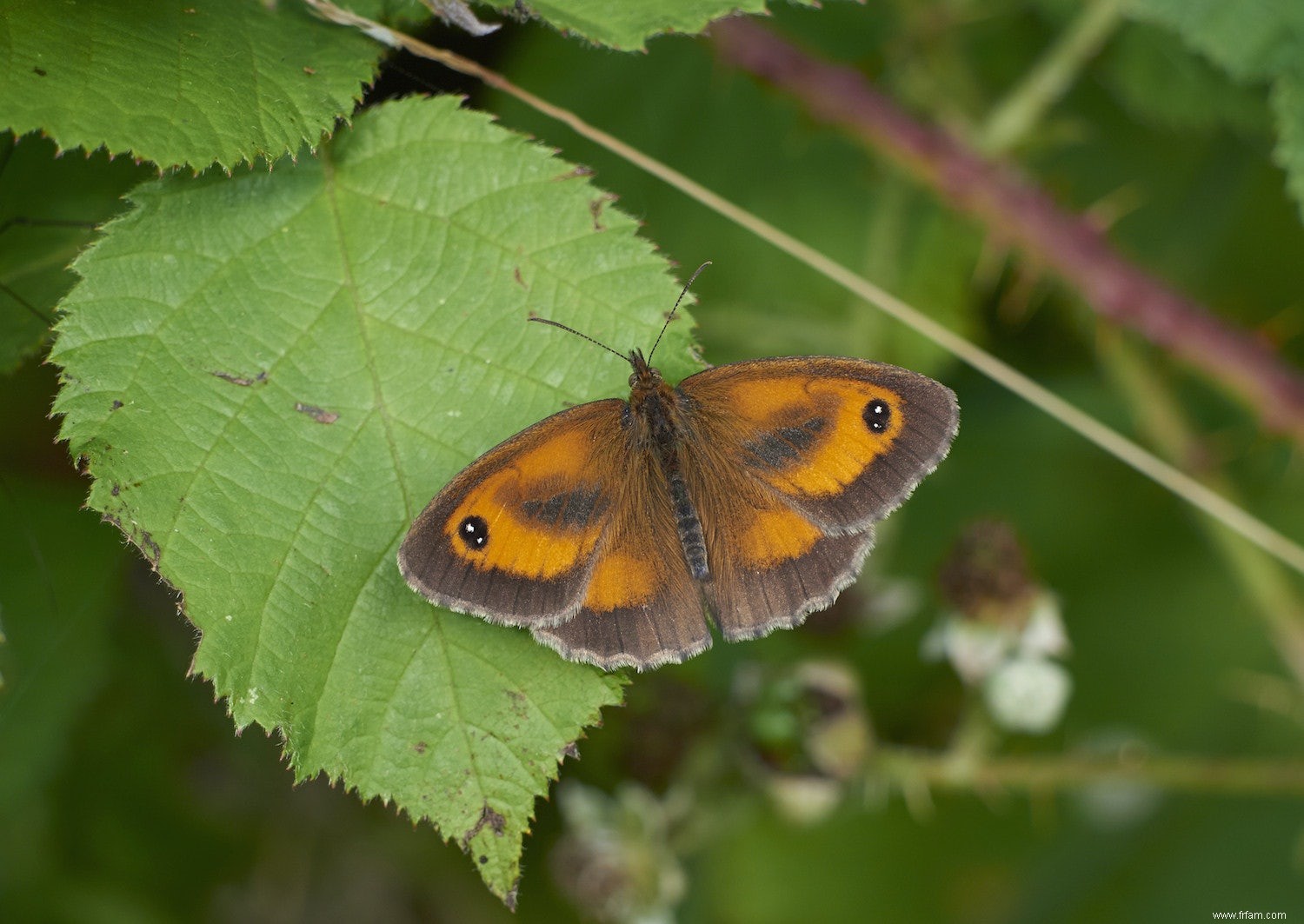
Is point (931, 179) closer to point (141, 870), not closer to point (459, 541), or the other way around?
point (459, 541)

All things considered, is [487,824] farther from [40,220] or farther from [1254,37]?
[1254,37]

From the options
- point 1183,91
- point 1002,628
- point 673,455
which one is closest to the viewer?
point 673,455

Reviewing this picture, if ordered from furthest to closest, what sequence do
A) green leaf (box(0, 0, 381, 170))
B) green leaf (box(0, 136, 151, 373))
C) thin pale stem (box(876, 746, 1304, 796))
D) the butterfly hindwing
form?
thin pale stem (box(876, 746, 1304, 796)) → green leaf (box(0, 136, 151, 373)) → the butterfly hindwing → green leaf (box(0, 0, 381, 170))

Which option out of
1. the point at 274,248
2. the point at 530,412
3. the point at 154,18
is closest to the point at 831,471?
the point at 530,412

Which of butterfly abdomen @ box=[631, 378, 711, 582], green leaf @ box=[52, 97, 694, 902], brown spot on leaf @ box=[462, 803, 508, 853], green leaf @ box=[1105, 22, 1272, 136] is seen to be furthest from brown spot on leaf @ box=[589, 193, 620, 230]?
green leaf @ box=[1105, 22, 1272, 136]

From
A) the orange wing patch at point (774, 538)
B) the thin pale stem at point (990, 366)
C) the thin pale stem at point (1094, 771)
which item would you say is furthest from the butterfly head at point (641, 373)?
the thin pale stem at point (1094, 771)

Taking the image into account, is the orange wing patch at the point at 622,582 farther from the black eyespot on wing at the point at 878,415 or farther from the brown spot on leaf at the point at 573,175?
the brown spot on leaf at the point at 573,175

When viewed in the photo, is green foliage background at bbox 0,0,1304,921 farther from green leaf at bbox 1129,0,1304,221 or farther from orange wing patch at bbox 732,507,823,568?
orange wing patch at bbox 732,507,823,568

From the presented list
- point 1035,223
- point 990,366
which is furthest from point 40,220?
point 1035,223
